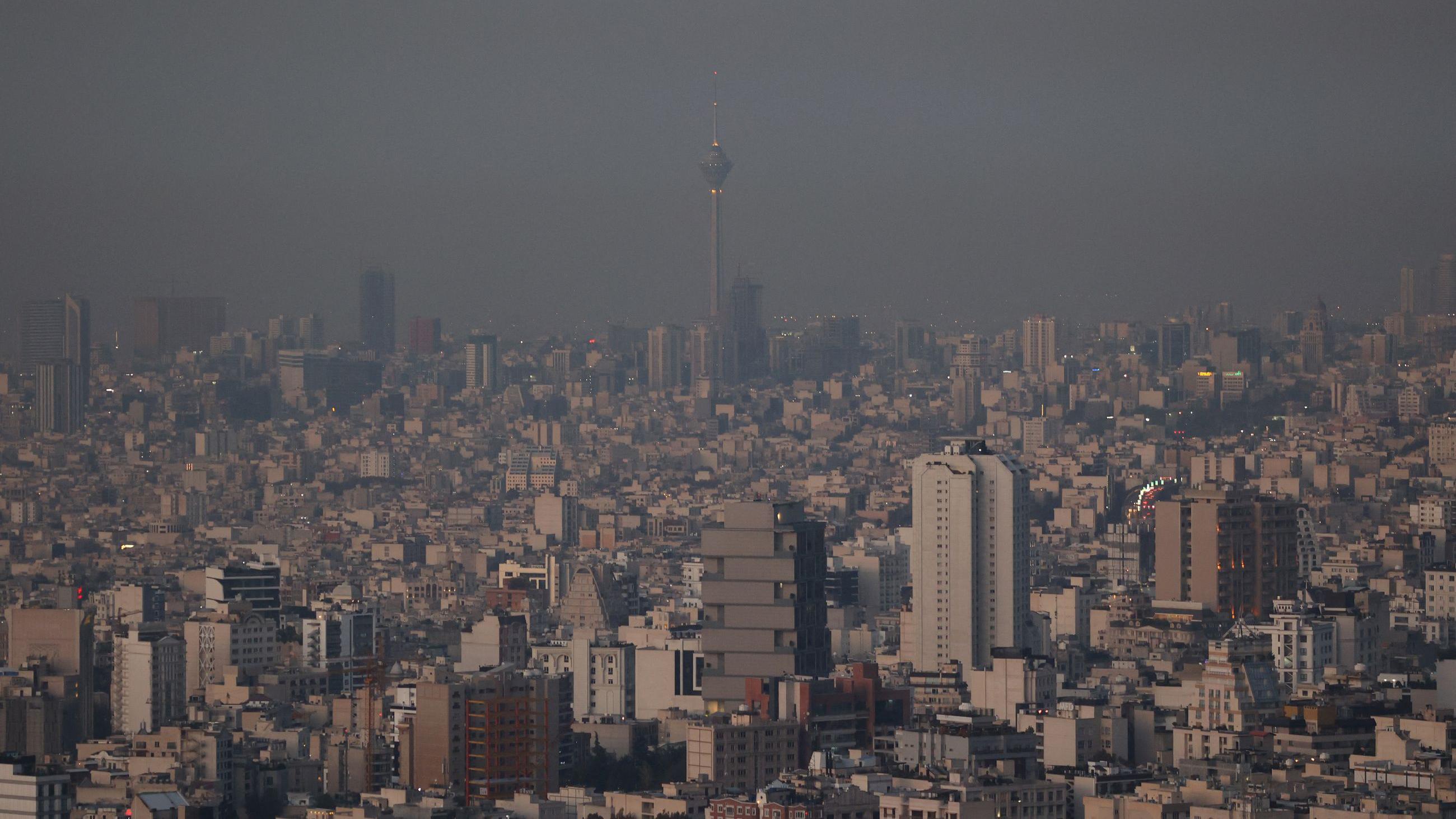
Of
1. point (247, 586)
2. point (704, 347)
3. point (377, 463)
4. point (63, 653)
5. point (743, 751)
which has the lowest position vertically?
point (743, 751)

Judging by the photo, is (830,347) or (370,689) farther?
(830,347)

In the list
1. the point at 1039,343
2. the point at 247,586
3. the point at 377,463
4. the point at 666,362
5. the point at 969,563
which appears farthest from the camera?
the point at 666,362

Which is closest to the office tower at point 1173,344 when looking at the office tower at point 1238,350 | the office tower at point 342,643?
the office tower at point 1238,350

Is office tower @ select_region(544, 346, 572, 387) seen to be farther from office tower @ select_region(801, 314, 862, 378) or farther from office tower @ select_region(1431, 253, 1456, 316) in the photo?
office tower @ select_region(1431, 253, 1456, 316)

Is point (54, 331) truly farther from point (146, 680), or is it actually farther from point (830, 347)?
point (146, 680)

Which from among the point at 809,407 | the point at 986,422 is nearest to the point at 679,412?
the point at 809,407

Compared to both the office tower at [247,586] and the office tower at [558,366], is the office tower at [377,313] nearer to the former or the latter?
the office tower at [558,366]

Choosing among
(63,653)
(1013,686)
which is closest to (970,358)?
(63,653)

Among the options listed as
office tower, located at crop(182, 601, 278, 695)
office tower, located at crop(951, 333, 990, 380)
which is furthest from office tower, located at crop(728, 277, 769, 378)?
office tower, located at crop(182, 601, 278, 695)
